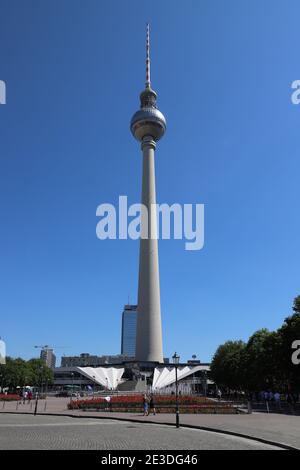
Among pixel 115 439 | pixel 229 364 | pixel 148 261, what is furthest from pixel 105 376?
pixel 115 439

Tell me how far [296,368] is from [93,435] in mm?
31313

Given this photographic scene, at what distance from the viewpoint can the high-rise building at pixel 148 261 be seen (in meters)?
102

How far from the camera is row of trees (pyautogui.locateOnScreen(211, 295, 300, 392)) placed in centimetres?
4644

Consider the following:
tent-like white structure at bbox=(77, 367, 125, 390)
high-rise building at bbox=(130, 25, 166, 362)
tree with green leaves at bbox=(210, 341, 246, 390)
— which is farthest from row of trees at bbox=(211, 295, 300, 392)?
tent-like white structure at bbox=(77, 367, 125, 390)

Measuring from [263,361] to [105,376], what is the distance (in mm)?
43803

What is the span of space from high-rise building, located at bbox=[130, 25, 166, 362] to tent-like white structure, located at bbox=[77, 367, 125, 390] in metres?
8.91

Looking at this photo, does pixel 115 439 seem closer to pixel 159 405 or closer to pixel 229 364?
pixel 159 405

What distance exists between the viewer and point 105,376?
303 feet

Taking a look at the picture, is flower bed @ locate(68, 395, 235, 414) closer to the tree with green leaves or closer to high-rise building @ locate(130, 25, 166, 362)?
the tree with green leaves

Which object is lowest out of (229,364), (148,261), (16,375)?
(16,375)

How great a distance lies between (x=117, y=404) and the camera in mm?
40312

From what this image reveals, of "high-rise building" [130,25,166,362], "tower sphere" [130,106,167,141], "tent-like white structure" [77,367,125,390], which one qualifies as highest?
"tower sphere" [130,106,167,141]
